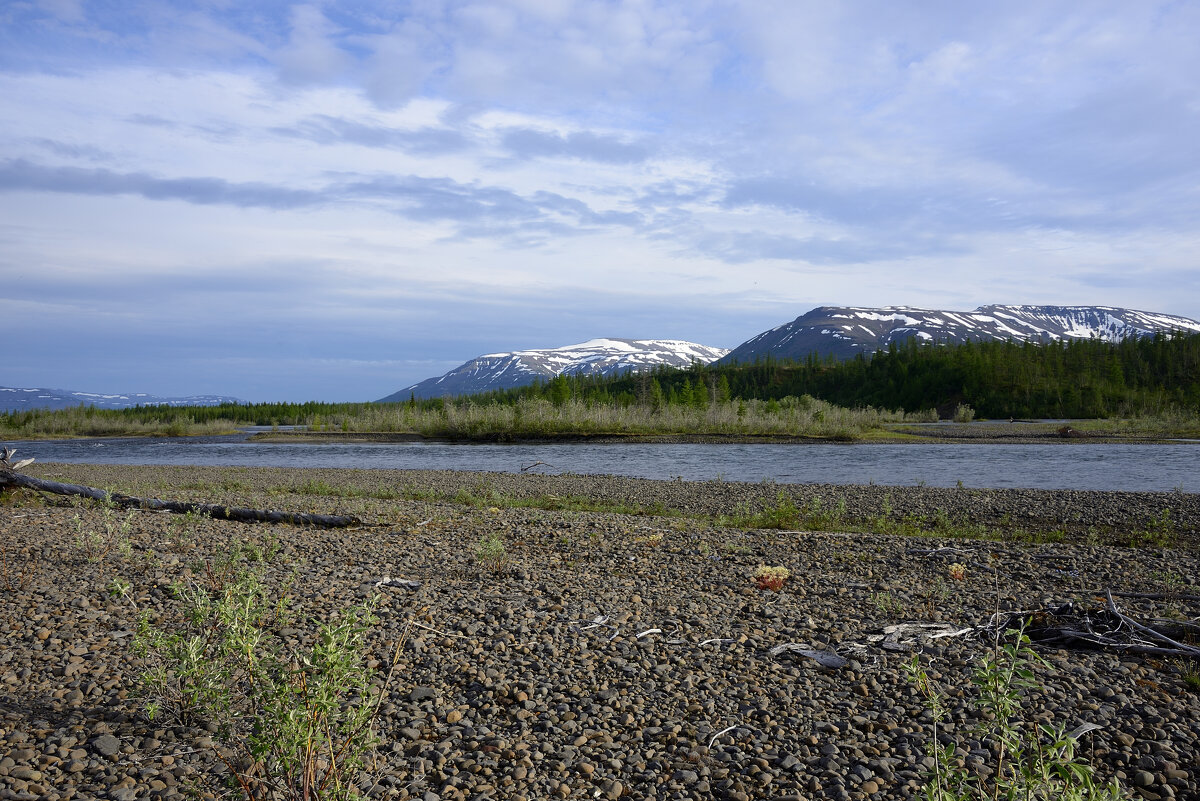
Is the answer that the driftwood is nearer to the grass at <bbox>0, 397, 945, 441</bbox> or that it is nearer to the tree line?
the grass at <bbox>0, 397, 945, 441</bbox>

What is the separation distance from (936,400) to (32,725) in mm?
98691

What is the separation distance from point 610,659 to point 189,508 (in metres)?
9.66

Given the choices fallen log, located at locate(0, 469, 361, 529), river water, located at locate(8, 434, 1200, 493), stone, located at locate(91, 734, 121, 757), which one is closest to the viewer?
stone, located at locate(91, 734, 121, 757)

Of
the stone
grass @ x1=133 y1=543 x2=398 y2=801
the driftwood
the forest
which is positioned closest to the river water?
the forest

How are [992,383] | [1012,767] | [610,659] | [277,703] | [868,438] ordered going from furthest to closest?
1. [992,383]
2. [868,438]
3. [610,659]
4. [1012,767]
5. [277,703]

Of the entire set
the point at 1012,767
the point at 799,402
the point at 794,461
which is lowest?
the point at 794,461

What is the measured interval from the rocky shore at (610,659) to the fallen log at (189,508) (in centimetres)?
36

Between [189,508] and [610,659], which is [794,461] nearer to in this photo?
[189,508]

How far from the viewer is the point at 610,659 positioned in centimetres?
582

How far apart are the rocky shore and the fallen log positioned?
0.36m

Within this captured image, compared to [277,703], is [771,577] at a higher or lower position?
lower

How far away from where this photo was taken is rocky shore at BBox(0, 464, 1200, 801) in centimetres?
407

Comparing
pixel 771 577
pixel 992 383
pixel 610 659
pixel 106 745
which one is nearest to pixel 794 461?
pixel 771 577

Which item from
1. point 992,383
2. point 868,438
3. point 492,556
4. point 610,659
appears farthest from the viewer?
point 992,383
